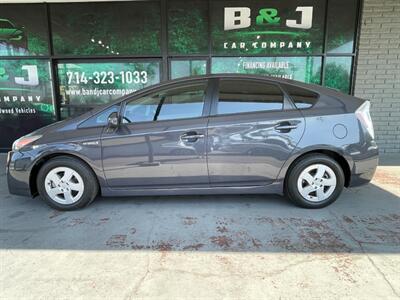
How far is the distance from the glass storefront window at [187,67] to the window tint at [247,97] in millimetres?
2992


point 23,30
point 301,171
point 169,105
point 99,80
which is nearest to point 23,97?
point 23,30

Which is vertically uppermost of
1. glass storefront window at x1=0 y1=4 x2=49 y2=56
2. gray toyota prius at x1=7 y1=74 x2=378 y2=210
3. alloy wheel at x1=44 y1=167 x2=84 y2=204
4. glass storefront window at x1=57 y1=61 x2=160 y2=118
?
glass storefront window at x1=0 y1=4 x2=49 y2=56

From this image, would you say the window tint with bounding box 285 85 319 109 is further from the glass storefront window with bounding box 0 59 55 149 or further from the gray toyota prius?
the glass storefront window with bounding box 0 59 55 149

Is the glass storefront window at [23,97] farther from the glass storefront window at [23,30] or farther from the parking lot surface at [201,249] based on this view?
the parking lot surface at [201,249]

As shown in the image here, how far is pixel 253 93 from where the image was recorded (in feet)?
13.1

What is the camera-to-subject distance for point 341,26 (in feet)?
21.9

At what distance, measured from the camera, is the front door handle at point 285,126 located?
384 cm

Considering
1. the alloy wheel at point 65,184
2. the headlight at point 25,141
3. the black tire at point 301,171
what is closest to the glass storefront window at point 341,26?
the black tire at point 301,171

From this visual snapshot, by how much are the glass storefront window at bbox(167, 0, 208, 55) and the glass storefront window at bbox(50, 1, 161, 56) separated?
28 cm

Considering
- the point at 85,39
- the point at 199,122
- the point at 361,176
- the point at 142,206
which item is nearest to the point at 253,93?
the point at 199,122

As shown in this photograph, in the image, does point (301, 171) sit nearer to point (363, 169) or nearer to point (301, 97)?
point (363, 169)

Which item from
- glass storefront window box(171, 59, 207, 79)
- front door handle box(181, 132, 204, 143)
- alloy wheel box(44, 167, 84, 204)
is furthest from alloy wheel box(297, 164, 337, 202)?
glass storefront window box(171, 59, 207, 79)

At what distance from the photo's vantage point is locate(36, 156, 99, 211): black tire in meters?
3.93

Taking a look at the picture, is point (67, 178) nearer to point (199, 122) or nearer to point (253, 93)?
point (199, 122)
